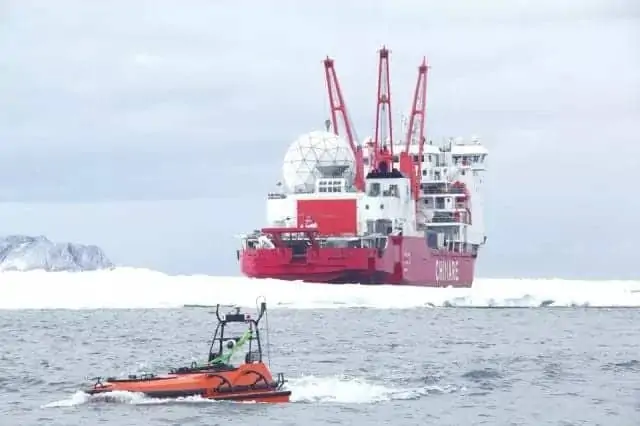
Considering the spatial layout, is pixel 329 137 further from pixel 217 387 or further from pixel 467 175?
pixel 217 387

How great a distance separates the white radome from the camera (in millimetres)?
92562

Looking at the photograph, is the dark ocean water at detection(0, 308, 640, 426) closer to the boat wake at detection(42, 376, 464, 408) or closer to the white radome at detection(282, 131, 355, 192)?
the boat wake at detection(42, 376, 464, 408)

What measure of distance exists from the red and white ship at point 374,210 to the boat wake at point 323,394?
46422mm

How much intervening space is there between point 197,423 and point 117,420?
1758mm

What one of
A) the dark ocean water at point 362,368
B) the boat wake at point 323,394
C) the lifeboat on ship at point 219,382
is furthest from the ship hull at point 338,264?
the lifeboat on ship at point 219,382

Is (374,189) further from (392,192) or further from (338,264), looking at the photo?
(338,264)

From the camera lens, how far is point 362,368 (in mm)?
44031

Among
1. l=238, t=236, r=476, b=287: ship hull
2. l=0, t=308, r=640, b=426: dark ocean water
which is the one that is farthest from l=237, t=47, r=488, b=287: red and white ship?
l=0, t=308, r=640, b=426: dark ocean water

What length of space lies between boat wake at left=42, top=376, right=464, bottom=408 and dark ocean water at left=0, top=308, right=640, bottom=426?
0.04m

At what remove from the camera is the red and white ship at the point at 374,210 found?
86812 millimetres

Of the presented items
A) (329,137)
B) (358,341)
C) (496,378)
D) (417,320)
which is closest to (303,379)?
(496,378)

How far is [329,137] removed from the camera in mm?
93750

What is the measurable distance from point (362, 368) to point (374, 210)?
46.9 meters

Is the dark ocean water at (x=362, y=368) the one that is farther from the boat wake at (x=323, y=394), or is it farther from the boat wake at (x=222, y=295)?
the boat wake at (x=222, y=295)
